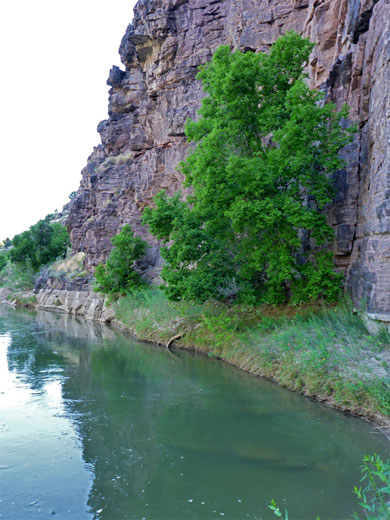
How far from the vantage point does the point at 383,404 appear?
760 centimetres

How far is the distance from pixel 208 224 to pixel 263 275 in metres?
2.63

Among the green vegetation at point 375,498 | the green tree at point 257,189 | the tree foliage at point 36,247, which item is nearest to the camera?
the green vegetation at point 375,498

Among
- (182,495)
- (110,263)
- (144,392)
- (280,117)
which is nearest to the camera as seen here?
(182,495)

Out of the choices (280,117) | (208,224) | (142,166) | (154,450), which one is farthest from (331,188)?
(142,166)

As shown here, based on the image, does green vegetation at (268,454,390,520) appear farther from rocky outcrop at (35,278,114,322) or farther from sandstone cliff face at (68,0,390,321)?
rocky outcrop at (35,278,114,322)

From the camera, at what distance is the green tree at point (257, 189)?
12555 millimetres

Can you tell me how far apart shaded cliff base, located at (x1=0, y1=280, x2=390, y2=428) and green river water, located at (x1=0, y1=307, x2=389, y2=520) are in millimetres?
388

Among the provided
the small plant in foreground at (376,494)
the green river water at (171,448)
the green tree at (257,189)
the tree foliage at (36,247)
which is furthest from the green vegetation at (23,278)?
the small plant in foreground at (376,494)

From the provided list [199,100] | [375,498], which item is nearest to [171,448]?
[375,498]

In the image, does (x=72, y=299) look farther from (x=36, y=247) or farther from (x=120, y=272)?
(x=36, y=247)

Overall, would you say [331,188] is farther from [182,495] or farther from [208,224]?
[182,495]

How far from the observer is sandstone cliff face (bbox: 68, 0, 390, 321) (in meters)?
11.1

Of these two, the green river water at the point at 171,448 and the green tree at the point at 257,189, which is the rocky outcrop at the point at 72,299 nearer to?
the green tree at the point at 257,189

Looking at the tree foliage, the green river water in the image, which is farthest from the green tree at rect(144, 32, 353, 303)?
the tree foliage
